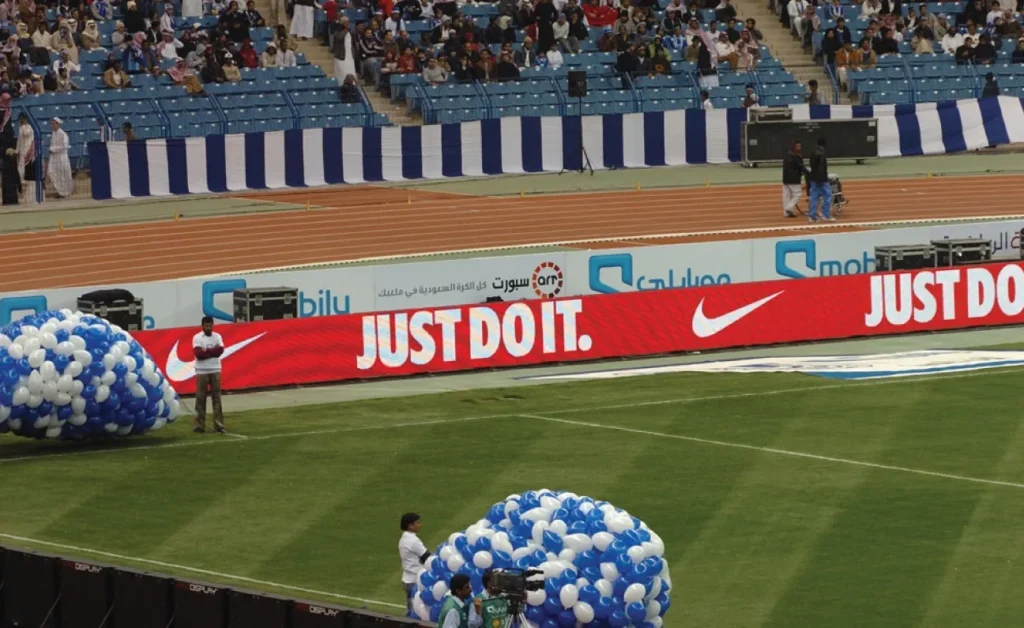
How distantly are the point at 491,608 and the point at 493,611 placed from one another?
0.09ft

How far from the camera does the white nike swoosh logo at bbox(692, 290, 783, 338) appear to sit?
113ft

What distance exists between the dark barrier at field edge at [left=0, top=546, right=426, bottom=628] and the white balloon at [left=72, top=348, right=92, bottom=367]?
7.59m

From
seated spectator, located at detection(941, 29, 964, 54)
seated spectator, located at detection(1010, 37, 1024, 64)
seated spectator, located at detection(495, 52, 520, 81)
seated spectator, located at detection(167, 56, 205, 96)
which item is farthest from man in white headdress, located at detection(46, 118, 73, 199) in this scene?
seated spectator, located at detection(1010, 37, 1024, 64)

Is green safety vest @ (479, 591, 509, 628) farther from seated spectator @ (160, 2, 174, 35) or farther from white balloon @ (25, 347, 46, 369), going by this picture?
seated spectator @ (160, 2, 174, 35)

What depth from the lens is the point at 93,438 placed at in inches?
1052

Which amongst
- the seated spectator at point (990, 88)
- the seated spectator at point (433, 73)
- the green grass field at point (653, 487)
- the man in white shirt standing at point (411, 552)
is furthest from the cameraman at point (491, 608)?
the seated spectator at point (990, 88)

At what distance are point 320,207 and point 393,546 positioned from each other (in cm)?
2654

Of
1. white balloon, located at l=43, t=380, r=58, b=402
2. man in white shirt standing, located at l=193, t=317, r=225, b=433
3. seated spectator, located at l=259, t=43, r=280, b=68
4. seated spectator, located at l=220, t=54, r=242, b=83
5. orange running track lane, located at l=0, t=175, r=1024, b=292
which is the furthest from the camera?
seated spectator, located at l=259, t=43, r=280, b=68

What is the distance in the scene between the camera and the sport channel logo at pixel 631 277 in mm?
37500

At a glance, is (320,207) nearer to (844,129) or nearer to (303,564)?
(844,129)

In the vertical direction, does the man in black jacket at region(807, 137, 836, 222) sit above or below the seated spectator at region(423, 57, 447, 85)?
below

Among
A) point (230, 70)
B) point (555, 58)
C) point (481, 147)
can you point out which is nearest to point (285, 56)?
point (230, 70)

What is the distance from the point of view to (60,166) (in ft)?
154

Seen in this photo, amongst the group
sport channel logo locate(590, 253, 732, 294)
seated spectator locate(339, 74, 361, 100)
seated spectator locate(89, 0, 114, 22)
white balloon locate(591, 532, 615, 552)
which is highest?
seated spectator locate(89, 0, 114, 22)
